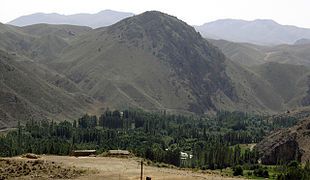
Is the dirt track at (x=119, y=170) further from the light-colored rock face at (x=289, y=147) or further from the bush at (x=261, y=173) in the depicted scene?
the light-colored rock face at (x=289, y=147)

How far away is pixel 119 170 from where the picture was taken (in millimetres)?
70188

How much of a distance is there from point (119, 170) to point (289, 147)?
6529 cm

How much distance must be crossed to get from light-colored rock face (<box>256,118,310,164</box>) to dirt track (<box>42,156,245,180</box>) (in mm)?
49719

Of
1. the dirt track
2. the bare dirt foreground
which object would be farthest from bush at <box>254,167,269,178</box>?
the bare dirt foreground

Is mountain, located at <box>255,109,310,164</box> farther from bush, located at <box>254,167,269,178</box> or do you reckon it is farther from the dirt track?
the dirt track

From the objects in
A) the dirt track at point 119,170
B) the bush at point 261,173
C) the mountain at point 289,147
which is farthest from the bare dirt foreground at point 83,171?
the mountain at point 289,147

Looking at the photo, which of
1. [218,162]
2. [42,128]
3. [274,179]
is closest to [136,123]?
[42,128]

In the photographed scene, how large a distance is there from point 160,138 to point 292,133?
4546 centimetres

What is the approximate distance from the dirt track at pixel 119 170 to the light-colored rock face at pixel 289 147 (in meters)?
49.7

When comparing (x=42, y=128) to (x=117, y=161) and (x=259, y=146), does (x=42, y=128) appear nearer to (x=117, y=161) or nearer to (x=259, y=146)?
(x=259, y=146)

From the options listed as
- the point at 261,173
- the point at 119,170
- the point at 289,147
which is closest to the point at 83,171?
the point at 119,170

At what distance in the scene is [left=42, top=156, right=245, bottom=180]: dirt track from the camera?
66438 millimetres

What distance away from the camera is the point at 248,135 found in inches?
6668

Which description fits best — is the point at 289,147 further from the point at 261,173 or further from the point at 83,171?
the point at 83,171
